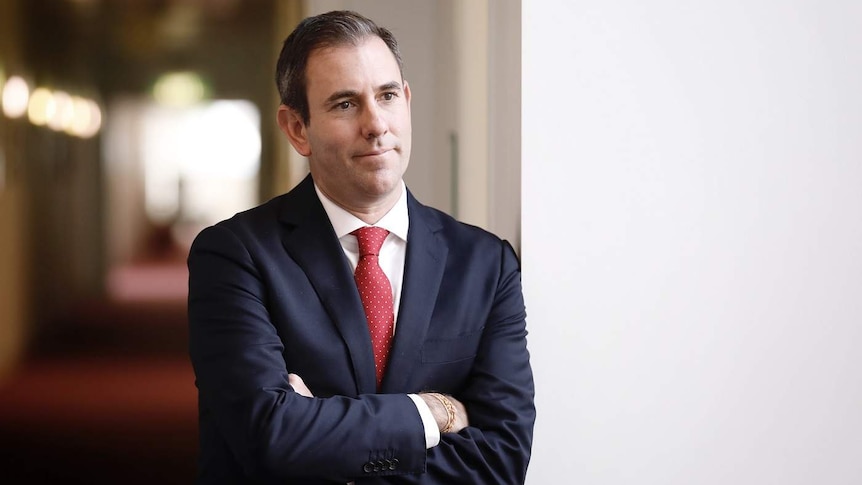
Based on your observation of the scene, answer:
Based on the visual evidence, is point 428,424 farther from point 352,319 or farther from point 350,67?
point 350,67

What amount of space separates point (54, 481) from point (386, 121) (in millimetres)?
3852

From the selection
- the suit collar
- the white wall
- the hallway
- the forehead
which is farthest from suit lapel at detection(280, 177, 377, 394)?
the hallway

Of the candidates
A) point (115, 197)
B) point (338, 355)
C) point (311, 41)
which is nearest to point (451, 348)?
point (338, 355)

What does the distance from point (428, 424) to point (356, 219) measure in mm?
456

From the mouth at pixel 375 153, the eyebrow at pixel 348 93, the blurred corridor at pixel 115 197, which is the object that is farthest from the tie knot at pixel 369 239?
the blurred corridor at pixel 115 197

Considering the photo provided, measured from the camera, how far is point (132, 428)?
480 cm

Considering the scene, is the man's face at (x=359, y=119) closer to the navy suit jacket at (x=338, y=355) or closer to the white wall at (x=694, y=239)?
the navy suit jacket at (x=338, y=355)

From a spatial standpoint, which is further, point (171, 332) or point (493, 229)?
point (171, 332)

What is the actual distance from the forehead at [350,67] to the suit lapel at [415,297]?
0.98 feet

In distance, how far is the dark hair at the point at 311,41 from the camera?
1.84 meters

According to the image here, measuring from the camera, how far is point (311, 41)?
186cm

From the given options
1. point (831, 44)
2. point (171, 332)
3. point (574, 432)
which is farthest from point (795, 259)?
point (171, 332)

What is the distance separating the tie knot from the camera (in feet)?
6.17

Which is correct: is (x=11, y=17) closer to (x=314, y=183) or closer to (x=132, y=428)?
(x=132, y=428)
